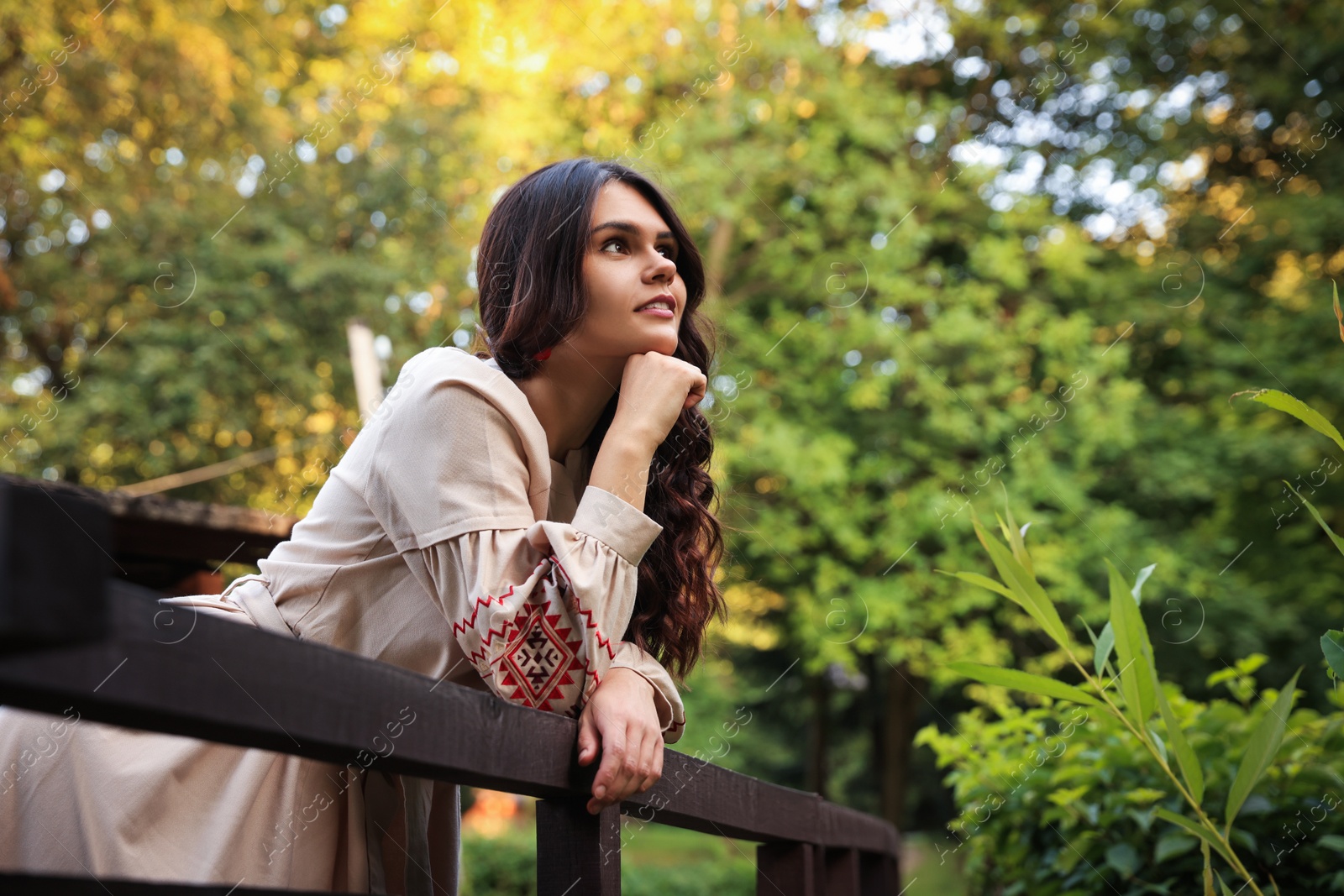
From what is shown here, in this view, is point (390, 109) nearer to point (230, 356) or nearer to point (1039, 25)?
point (230, 356)

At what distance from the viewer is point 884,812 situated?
12.8 m

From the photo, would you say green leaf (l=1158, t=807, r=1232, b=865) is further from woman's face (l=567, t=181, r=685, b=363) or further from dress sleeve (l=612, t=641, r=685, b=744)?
woman's face (l=567, t=181, r=685, b=363)

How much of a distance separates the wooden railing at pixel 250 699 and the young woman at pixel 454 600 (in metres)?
0.08

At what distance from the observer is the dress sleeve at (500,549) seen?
135 cm

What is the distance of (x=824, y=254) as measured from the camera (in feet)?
35.8

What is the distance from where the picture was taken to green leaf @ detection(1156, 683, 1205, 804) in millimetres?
1751

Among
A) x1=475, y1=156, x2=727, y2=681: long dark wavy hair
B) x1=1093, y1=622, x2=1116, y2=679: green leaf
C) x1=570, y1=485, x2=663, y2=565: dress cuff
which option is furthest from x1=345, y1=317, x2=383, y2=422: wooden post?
x1=570, y1=485, x2=663, y2=565: dress cuff

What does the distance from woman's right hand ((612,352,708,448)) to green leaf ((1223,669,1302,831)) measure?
1.05m

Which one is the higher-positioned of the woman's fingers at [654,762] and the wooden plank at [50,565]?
the woman's fingers at [654,762]

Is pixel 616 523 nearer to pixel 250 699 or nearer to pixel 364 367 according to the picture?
pixel 250 699

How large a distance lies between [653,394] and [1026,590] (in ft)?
2.49

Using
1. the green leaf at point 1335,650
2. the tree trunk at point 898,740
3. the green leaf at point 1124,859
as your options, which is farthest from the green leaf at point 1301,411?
the tree trunk at point 898,740

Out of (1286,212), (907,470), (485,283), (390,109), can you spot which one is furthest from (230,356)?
(1286,212)

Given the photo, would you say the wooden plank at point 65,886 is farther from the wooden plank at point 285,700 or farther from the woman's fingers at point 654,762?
Answer: the woman's fingers at point 654,762
